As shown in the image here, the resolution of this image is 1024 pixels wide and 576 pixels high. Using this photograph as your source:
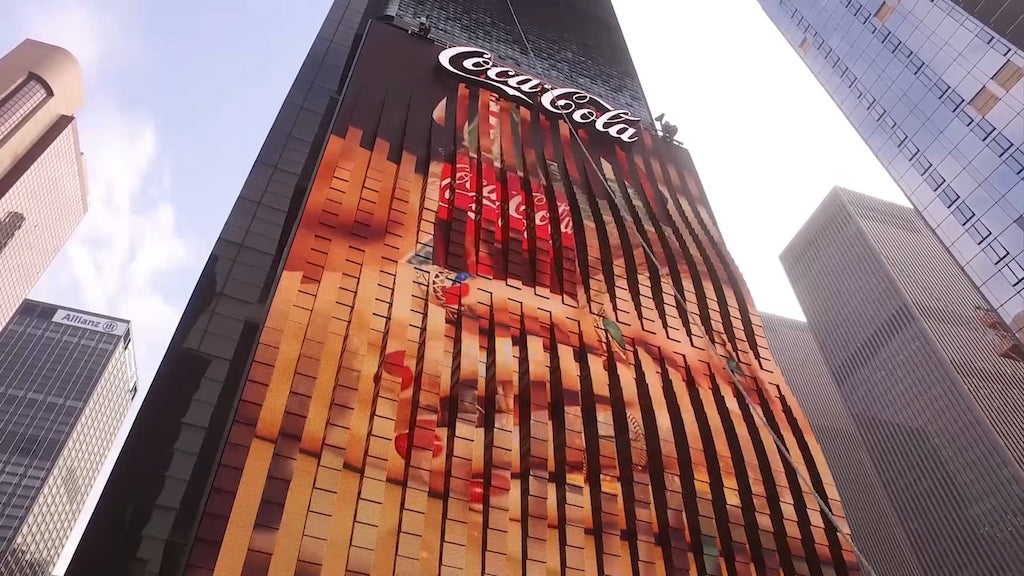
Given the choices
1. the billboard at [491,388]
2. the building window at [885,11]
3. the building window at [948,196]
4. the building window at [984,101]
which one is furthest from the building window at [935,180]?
the billboard at [491,388]

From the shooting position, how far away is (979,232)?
41031 millimetres

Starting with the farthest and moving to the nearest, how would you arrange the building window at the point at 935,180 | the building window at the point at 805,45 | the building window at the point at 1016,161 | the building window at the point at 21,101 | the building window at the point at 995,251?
the building window at the point at 21,101 → the building window at the point at 805,45 → the building window at the point at 935,180 → the building window at the point at 995,251 → the building window at the point at 1016,161

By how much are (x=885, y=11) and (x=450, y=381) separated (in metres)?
51.4

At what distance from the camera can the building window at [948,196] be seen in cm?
4338

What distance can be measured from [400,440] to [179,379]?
5091 mm

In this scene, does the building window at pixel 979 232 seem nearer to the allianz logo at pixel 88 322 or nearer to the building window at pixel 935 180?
the building window at pixel 935 180

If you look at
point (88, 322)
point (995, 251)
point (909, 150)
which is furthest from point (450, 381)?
point (88, 322)

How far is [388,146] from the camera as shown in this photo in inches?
796

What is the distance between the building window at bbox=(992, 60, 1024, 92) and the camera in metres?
39.5

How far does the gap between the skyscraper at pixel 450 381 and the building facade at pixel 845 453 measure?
270ft

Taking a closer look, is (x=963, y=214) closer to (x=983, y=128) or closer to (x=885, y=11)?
(x=983, y=128)

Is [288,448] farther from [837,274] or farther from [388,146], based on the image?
[837,274]

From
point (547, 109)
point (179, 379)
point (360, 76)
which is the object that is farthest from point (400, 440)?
point (547, 109)

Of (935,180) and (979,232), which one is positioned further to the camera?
(935,180)
